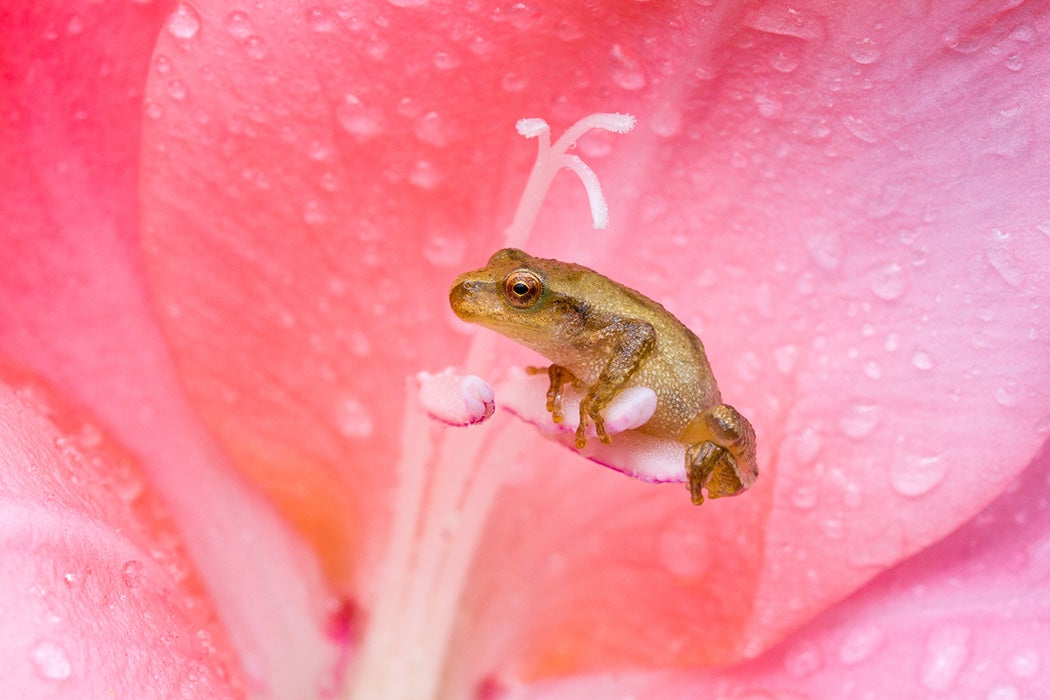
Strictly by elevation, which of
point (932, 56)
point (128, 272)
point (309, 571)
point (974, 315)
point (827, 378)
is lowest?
point (309, 571)

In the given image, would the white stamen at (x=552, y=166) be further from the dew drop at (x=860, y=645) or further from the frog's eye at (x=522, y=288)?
the dew drop at (x=860, y=645)

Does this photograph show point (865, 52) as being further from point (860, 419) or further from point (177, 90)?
point (177, 90)

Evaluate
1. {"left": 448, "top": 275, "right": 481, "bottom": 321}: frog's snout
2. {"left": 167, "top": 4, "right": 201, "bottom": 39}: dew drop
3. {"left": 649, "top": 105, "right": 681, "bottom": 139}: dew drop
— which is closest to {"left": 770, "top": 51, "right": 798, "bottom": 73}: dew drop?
{"left": 649, "top": 105, "right": 681, "bottom": 139}: dew drop

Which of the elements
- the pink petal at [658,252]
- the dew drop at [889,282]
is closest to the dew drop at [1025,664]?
the pink petal at [658,252]

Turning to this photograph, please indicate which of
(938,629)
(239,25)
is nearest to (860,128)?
(938,629)

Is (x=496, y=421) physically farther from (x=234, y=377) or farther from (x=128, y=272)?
(x=128, y=272)

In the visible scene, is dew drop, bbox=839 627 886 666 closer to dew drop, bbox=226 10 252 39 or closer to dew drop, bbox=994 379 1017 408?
dew drop, bbox=994 379 1017 408

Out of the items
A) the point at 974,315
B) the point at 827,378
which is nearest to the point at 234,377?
the point at 827,378
